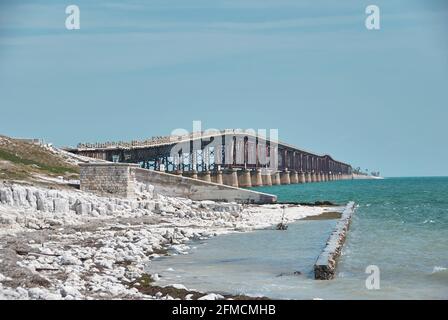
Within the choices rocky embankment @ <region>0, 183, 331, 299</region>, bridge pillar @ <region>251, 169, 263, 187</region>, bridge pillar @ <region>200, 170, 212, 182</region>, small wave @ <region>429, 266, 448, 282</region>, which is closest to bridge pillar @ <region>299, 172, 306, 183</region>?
bridge pillar @ <region>251, 169, 263, 187</region>

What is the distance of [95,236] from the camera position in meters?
25.9

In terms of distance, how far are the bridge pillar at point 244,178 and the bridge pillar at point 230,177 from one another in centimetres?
540

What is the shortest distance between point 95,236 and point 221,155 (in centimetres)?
10153

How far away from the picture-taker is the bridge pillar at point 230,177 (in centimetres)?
11616

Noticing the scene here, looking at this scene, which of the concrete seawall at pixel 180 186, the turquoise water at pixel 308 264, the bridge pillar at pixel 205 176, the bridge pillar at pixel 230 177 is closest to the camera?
the turquoise water at pixel 308 264

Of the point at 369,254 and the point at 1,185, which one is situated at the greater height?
the point at 1,185

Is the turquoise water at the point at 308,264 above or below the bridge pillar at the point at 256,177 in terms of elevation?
below

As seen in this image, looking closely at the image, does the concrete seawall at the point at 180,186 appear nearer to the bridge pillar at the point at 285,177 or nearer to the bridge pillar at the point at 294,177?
the bridge pillar at the point at 285,177

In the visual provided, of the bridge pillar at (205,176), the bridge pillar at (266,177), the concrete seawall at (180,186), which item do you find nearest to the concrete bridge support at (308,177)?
the bridge pillar at (266,177)

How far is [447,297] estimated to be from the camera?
1659 centimetres
